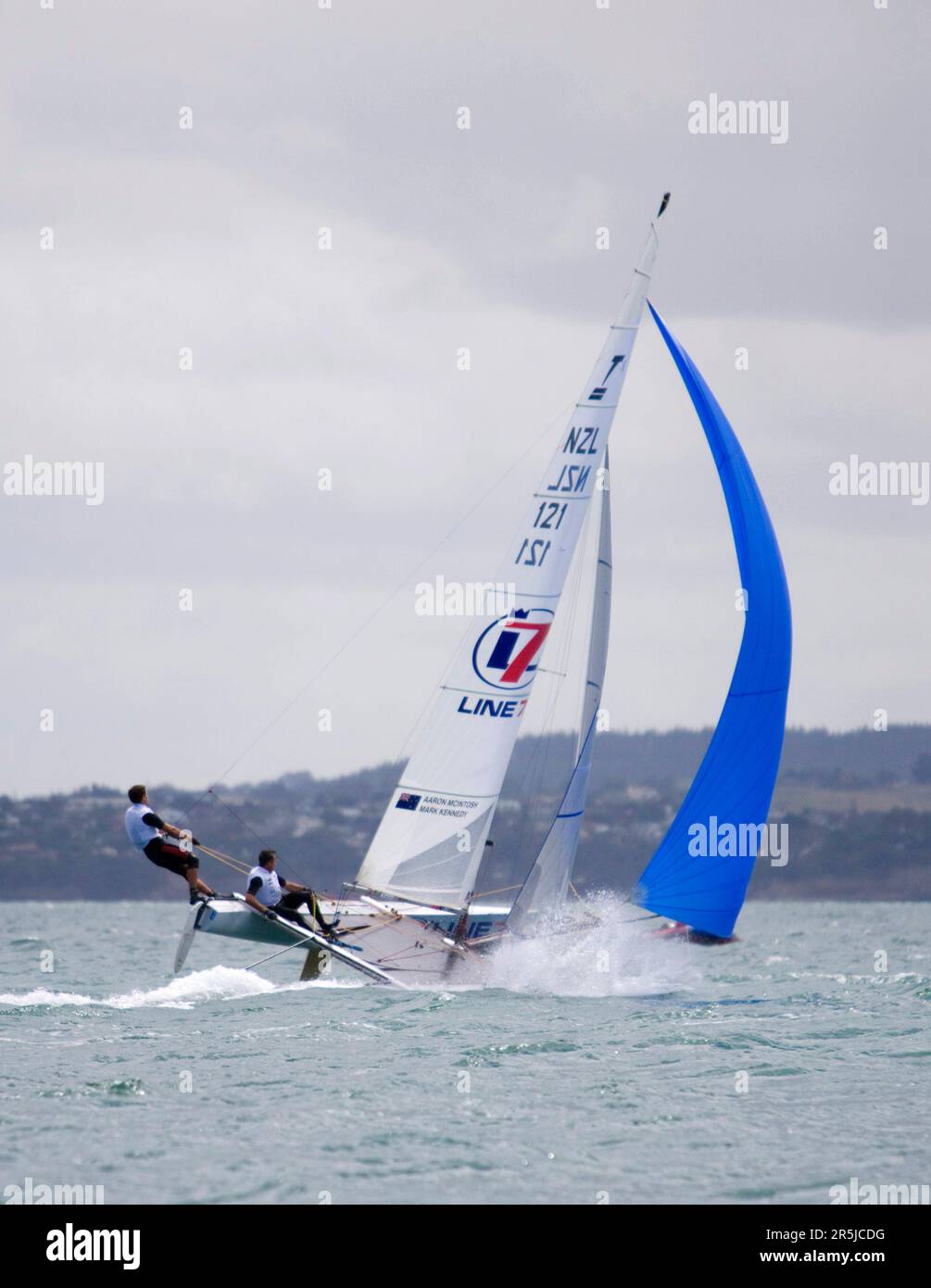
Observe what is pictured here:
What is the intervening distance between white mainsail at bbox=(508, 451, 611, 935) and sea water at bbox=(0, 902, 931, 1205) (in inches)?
15.8

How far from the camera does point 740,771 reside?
59.7ft

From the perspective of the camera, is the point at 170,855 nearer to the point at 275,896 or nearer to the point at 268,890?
the point at 268,890

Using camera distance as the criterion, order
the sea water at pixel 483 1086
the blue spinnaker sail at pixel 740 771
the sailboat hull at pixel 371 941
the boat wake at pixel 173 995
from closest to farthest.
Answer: the sea water at pixel 483 1086
the sailboat hull at pixel 371 941
the boat wake at pixel 173 995
the blue spinnaker sail at pixel 740 771

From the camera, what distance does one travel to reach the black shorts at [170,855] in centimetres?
1658

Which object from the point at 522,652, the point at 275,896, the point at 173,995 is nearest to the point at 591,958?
the point at 522,652

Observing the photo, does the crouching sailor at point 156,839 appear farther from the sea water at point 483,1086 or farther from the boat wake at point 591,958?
the boat wake at point 591,958

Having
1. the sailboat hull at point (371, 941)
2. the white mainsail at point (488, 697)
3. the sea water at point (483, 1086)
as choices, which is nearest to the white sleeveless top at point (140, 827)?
the sailboat hull at point (371, 941)

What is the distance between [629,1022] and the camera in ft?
51.9

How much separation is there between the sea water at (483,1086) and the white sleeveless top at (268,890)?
0.96m

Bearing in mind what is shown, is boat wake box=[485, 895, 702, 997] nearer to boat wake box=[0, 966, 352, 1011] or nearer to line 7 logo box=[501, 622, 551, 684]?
boat wake box=[0, 966, 352, 1011]

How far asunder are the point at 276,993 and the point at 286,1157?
8.11 meters

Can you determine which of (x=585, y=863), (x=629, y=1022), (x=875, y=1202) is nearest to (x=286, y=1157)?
(x=875, y=1202)

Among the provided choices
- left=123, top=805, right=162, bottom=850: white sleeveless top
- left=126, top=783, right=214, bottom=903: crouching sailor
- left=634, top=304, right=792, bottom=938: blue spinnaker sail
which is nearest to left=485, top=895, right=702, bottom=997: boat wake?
left=634, top=304, right=792, bottom=938: blue spinnaker sail

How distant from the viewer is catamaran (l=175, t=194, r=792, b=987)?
59.5 feet
